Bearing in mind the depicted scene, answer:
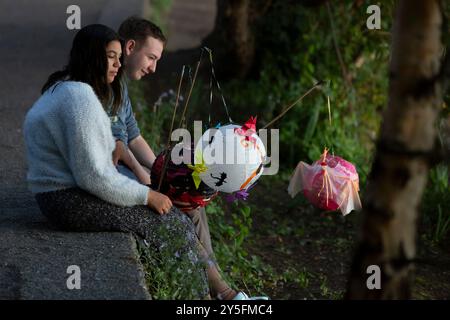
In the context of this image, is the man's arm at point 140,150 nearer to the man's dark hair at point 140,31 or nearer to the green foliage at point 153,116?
the man's dark hair at point 140,31

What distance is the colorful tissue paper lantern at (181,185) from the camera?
13.1 ft

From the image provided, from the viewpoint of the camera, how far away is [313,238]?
6285 mm

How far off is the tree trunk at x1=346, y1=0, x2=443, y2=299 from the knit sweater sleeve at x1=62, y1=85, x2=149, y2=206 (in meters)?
1.27

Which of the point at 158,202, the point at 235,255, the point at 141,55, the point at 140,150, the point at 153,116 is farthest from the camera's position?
the point at 153,116

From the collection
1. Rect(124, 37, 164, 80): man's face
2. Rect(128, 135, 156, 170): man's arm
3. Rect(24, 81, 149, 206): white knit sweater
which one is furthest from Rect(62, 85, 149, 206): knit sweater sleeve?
Rect(128, 135, 156, 170): man's arm

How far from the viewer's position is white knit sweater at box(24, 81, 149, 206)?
12.4 feet

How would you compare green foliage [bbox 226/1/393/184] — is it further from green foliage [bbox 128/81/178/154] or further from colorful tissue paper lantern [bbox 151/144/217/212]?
colorful tissue paper lantern [bbox 151/144/217/212]

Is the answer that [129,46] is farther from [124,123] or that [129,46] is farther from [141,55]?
[124,123]

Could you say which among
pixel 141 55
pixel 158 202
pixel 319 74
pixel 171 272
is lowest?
pixel 171 272

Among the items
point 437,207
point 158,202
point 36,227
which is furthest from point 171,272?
point 437,207

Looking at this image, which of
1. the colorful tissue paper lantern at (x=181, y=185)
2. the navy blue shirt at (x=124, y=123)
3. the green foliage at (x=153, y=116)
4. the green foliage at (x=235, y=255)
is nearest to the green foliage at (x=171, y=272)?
the colorful tissue paper lantern at (x=181, y=185)

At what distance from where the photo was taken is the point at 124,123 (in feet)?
14.9

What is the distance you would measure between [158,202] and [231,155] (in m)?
0.37

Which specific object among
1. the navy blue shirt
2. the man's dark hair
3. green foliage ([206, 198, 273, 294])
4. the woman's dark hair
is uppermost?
the man's dark hair
